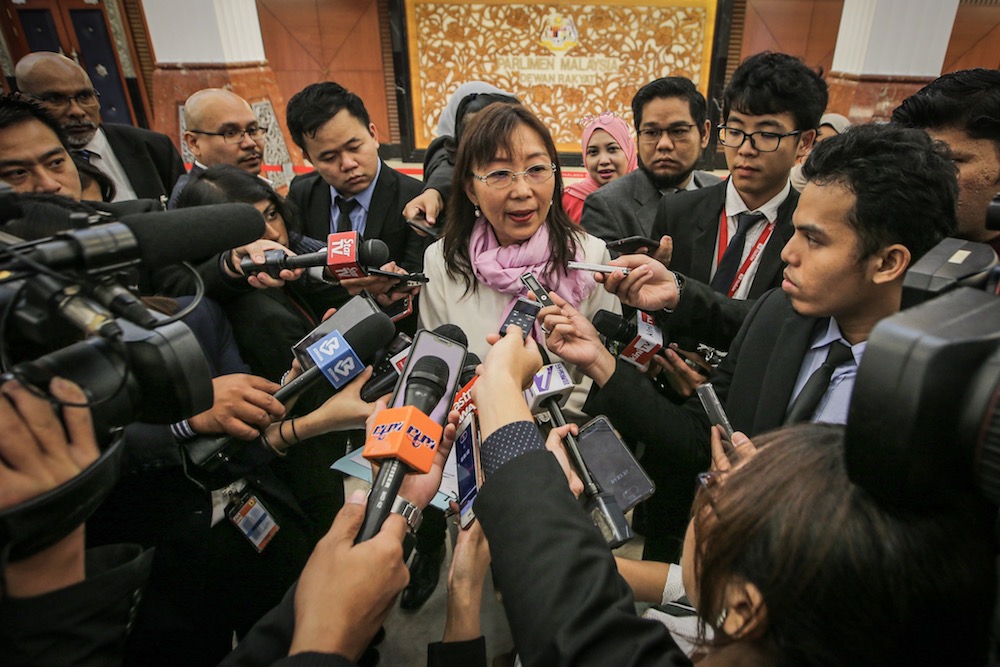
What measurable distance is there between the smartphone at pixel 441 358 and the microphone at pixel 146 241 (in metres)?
0.31

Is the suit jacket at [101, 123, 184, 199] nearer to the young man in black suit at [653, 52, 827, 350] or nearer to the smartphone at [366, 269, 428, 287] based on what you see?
the smartphone at [366, 269, 428, 287]

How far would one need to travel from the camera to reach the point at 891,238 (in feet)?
3.34

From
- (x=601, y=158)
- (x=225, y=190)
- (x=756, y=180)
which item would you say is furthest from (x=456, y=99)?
(x=756, y=180)

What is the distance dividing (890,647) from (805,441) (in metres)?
0.21

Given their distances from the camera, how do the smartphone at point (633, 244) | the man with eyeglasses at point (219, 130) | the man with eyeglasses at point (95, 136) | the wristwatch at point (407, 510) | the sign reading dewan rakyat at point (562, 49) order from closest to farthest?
1. the wristwatch at point (407, 510)
2. the smartphone at point (633, 244)
3. the man with eyeglasses at point (219, 130)
4. the man with eyeglasses at point (95, 136)
5. the sign reading dewan rakyat at point (562, 49)

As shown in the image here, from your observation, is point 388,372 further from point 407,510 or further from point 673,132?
point 673,132

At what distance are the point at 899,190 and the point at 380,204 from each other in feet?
5.20

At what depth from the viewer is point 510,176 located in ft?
4.91

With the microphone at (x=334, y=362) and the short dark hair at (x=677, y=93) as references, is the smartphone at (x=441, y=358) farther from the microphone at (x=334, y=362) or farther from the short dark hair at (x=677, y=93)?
the short dark hair at (x=677, y=93)

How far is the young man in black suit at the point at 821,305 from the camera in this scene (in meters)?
1.01

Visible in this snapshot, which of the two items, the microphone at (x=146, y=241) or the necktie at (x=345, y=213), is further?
the necktie at (x=345, y=213)

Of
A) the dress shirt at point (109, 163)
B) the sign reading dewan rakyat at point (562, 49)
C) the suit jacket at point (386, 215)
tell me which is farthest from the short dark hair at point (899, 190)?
the sign reading dewan rakyat at point (562, 49)

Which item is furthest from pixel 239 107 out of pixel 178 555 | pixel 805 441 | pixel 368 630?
pixel 805 441

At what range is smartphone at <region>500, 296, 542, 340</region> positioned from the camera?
1.06 m
